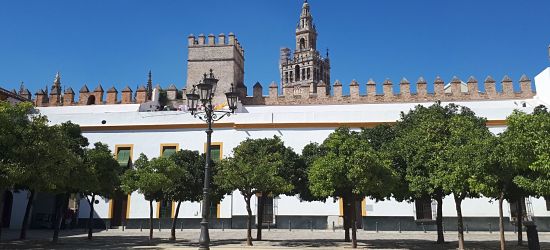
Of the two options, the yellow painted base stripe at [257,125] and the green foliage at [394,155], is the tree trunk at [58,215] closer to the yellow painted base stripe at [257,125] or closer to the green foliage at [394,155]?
the yellow painted base stripe at [257,125]

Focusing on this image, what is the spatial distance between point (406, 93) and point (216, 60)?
16.3 m

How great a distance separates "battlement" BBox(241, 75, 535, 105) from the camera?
1200 inches

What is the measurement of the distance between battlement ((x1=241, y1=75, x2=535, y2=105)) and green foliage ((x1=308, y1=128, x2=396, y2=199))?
58.3 ft

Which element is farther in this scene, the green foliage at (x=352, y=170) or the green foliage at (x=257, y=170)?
the green foliage at (x=257, y=170)

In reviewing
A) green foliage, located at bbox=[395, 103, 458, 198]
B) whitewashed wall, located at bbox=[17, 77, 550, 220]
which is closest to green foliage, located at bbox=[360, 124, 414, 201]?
green foliage, located at bbox=[395, 103, 458, 198]

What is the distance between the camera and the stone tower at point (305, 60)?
211 ft

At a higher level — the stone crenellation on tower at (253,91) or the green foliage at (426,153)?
the stone crenellation on tower at (253,91)

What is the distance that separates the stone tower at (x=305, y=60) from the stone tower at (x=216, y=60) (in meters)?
24.2

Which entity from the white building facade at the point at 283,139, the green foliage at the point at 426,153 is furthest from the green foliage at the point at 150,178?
the green foliage at the point at 426,153

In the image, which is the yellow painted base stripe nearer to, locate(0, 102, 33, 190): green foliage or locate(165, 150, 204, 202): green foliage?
locate(165, 150, 204, 202): green foliage

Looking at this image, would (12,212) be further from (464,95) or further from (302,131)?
(464,95)

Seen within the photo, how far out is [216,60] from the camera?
39188 millimetres

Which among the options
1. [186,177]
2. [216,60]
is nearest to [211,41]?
[216,60]

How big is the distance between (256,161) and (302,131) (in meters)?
9.09
